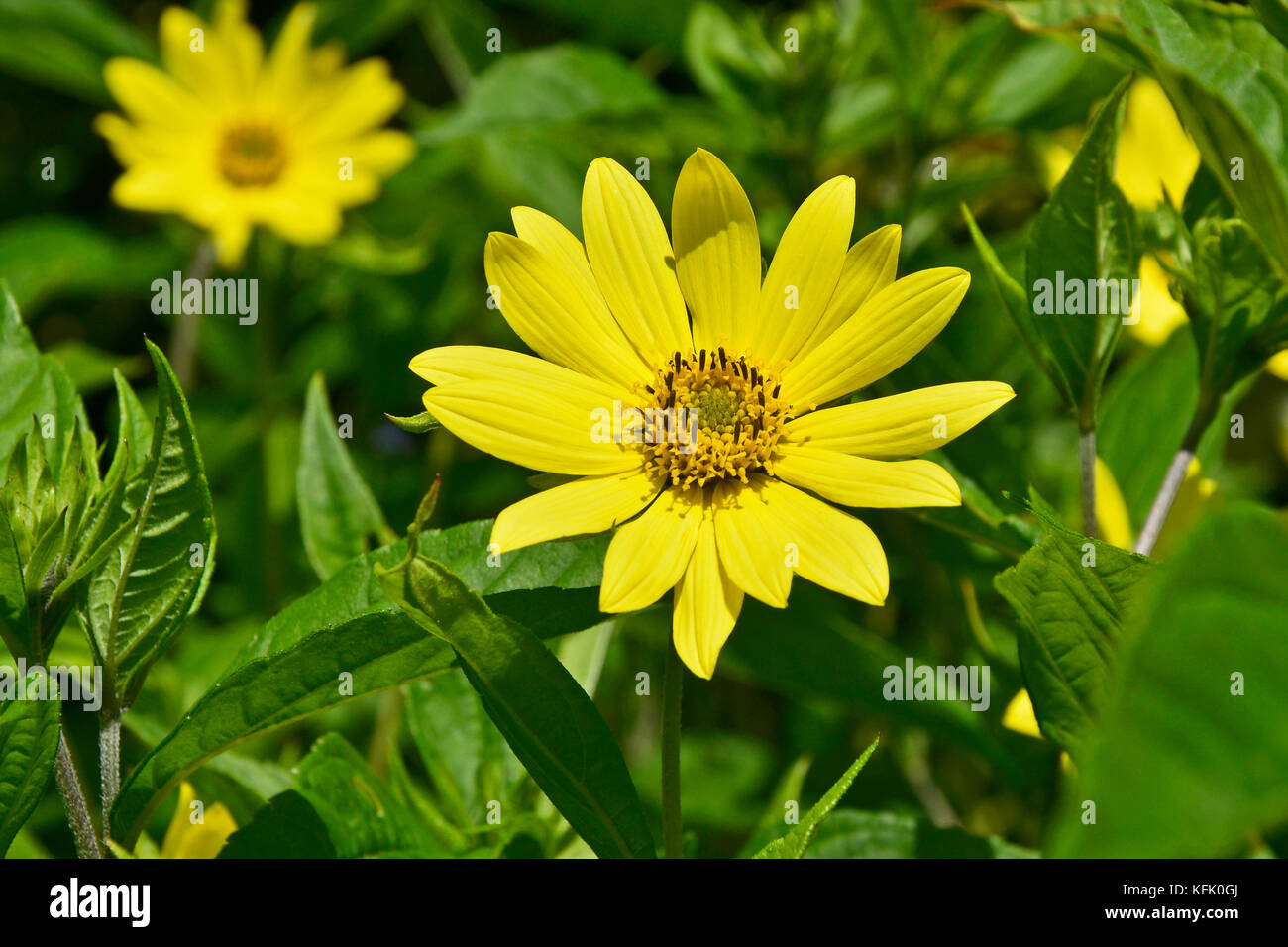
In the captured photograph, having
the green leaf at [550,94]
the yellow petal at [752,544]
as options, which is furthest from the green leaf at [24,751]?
the green leaf at [550,94]

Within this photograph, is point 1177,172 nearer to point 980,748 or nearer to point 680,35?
point 680,35

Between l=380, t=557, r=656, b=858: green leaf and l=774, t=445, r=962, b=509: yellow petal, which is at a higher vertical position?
l=774, t=445, r=962, b=509: yellow petal

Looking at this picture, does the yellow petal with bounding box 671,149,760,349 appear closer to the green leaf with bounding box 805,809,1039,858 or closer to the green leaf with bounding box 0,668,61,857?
the green leaf with bounding box 805,809,1039,858

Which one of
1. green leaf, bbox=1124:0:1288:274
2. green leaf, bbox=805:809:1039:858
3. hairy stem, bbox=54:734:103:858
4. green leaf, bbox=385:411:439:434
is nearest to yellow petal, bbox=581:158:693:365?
green leaf, bbox=385:411:439:434

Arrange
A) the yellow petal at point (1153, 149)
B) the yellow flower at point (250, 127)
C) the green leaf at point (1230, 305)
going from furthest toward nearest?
the yellow flower at point (250, 127)
the yellow petal at point (1153, 149)
the green leaf at point (1230, 305)

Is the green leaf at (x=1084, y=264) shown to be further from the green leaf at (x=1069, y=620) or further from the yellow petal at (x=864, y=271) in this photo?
the green leaf at (x=1069, y=620)

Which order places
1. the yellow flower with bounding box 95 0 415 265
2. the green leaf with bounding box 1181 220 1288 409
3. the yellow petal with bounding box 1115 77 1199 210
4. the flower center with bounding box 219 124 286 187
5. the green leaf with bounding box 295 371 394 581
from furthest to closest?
1. the flower center with bounding box 219 124 286 187
2. the yellow flower with bounding box 95 0 415 265
3. the yellow petal with bounding box 1115 77 1199 210
4. the green leaf with bounding box 295 371 394 581
5. the green leaf with bounding box 1181 220 1288 409
